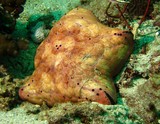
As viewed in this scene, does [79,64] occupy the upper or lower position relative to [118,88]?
upper

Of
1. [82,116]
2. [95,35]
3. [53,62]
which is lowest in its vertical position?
[82,116]

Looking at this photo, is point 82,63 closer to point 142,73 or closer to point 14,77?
point 142,73

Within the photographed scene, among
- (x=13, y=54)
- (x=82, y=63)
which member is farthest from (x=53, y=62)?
(x=13, y=54)

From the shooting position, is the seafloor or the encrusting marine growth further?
the encrusting marine growth

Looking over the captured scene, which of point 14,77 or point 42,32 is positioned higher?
point 42,32
